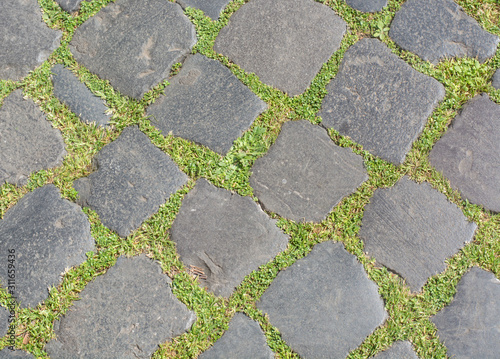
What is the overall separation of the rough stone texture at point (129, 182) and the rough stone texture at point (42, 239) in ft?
0.39

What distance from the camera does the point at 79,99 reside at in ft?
7.95

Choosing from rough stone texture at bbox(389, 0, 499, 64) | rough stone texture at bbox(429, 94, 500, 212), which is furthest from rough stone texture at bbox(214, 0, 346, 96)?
rough stone texture at bbox(429, 94, 500, 212)

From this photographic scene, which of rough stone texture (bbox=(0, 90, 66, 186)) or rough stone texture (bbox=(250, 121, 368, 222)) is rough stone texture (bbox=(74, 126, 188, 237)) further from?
rough stone texture (bbox=(250, 121, 368, 222))

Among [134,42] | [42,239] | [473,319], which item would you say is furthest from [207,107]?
[473,319]

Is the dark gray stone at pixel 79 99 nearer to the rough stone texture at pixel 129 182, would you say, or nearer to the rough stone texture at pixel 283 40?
the rough stone texture at pixel 129 182

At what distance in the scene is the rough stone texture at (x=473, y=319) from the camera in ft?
7.18

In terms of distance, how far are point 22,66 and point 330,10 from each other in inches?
70.0

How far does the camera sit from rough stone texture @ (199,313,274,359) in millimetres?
2166

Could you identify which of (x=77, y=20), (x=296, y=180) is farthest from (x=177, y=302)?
(x=77, y=20)

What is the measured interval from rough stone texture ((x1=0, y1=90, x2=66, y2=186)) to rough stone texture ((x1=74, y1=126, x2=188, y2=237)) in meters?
0.23

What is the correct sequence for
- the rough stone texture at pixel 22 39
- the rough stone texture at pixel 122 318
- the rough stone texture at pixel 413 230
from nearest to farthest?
the rough stone texture at pixel 122 318 < the rough stone texture at pixel 413 230 < the rough stone texture at pixel 22 39

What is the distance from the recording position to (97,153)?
7.81 feet

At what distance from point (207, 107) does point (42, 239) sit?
1091mm

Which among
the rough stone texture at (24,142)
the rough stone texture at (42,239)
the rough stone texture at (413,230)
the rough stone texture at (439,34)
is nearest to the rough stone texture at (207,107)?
the rough stone texture at (24,142)
